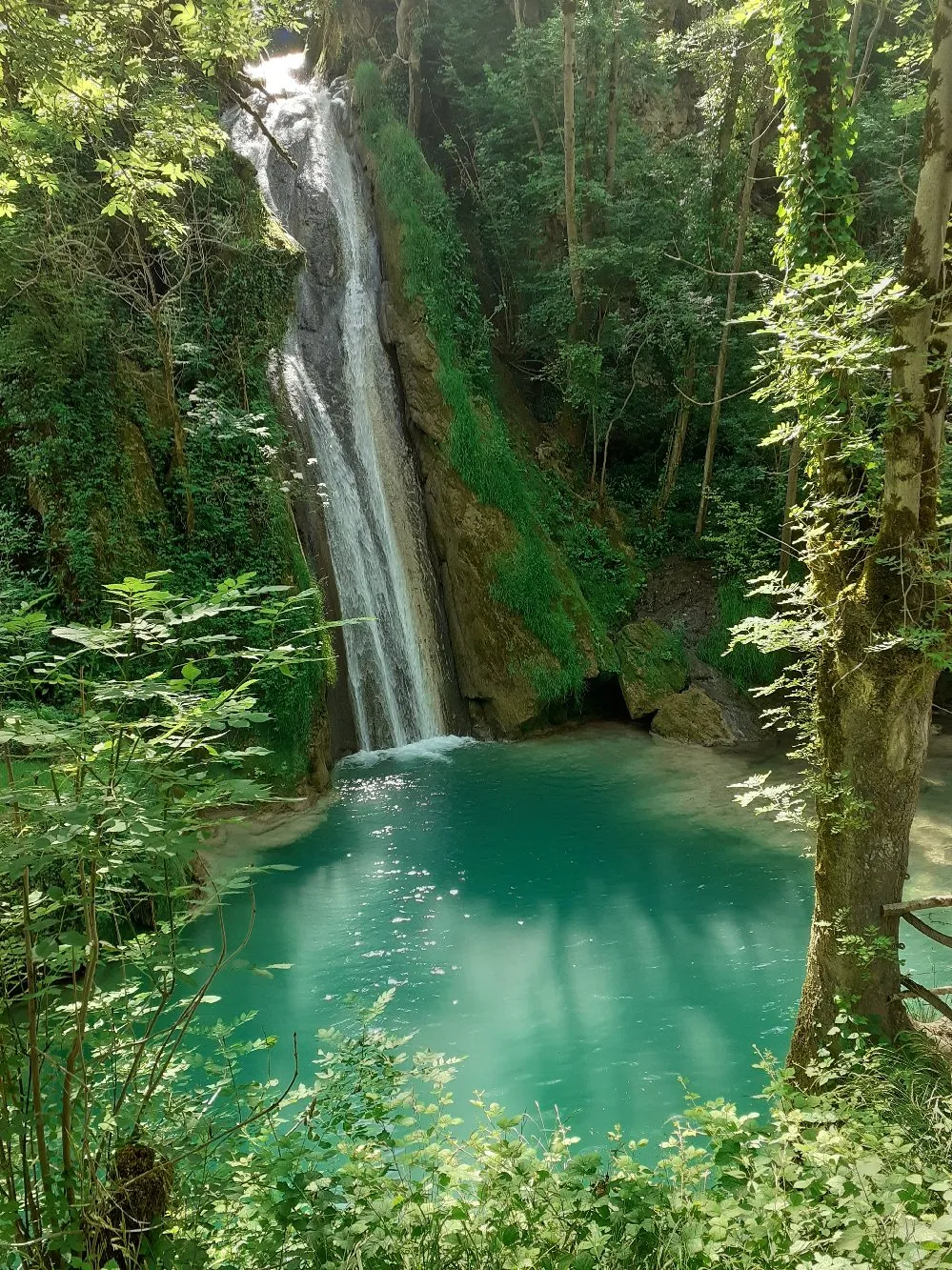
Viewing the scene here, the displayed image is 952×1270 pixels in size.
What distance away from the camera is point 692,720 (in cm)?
1108

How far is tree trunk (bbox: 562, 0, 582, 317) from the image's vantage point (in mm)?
11453

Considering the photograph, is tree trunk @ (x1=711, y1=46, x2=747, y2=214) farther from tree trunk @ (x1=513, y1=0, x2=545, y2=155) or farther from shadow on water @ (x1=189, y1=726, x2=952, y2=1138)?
shadow on water @ (x1=189, y1=726, x2=952, y2=1138)

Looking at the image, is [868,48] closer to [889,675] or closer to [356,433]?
[356,433]

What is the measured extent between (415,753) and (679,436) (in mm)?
7364

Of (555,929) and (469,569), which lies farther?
(469,569)

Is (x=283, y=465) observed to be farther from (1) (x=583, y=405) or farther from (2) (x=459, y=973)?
(2) (x=459, y=973)

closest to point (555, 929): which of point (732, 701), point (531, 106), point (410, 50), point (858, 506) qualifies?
point (858, 506)

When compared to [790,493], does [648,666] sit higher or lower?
lower

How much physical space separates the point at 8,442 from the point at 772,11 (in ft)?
26.4

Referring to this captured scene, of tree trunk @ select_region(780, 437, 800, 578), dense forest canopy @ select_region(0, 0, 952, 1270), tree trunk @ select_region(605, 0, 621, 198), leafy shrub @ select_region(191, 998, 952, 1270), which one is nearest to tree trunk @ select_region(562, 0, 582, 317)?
dense forest canopy @ select_region(0, 0, 952, 1270)

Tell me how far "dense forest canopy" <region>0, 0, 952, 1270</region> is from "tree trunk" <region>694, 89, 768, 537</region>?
151 mm

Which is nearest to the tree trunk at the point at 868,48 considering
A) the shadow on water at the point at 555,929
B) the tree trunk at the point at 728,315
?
the tree trunk at the point at 728,315

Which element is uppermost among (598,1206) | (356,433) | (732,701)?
(356,433)

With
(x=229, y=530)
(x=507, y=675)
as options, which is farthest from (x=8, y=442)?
(x=507, y=675)
